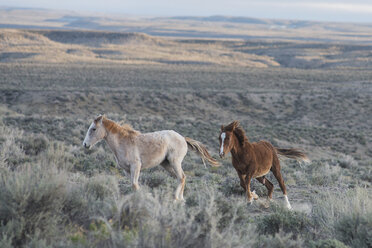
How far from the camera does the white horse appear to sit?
7.43 meters

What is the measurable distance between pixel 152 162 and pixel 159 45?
85.1 metres

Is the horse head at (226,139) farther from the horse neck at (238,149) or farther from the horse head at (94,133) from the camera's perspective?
the horse head at (94,133)

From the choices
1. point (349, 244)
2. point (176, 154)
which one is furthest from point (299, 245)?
point (176, 154)

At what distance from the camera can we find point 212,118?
3066 centimetres

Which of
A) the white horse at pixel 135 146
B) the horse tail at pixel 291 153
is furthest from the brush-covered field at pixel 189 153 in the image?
the horse tail at pixel 291 153

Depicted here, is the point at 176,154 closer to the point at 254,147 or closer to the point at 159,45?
the point at 254,147

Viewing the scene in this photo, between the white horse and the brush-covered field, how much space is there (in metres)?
0.43

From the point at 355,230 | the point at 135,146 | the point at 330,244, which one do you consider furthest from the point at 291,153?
the point at 330,244

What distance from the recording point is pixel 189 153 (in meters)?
16.4

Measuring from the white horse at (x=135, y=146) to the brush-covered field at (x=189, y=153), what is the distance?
16.8 inches

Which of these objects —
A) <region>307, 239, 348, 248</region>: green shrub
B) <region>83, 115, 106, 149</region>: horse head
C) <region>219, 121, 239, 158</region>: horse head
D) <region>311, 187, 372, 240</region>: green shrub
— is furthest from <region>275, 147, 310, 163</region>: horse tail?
<region>307, 239, 348, 248</region>: green shrub

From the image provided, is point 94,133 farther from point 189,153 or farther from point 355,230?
point 189,153

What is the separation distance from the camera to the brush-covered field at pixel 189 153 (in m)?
4.76

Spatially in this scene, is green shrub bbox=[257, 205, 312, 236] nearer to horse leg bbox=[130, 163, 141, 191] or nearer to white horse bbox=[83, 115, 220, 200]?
white horse bbox=[83, 115, 220, 200]
